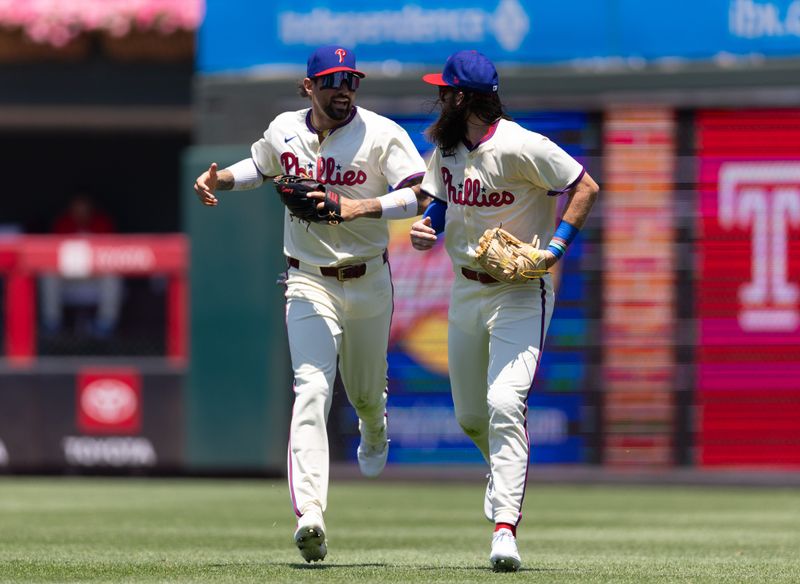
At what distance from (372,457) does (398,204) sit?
1568 millimetres

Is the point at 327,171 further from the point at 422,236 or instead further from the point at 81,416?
the point at 81,416

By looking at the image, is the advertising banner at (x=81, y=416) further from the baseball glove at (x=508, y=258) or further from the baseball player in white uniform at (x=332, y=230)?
the baseball glove at (x=508, y=258)

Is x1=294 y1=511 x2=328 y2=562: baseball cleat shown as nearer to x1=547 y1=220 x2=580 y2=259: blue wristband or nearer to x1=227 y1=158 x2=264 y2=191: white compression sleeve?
x1=547 y1=220 x2=580 y2=259: blue wristband

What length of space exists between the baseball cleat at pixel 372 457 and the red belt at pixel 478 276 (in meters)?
1.35

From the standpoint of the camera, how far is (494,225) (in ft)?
25.0

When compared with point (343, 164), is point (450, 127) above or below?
above

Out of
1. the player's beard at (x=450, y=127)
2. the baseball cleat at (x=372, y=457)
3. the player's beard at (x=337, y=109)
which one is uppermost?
the player's beard at (x=337, y=109)

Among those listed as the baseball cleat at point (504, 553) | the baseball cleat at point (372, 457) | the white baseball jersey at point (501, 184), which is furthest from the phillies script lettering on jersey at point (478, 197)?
the baseball cleat at point (372, 457)

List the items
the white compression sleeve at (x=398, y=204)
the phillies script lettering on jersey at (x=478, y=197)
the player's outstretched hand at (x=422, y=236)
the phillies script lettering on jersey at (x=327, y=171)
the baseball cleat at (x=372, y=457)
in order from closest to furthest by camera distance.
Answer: the player's outstretched hand at (x=422, y=236), the phillies script lettering on jersey at (x=478, y=197), the white compression sleeve at (x=398, y=204), the phillies script lettering on jersey at (x=327, y=171), the baseball cleat at (x=372, y=457)

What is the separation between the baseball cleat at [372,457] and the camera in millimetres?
8719

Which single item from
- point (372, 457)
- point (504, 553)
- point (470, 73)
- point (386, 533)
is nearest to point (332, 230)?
point (470, 73)

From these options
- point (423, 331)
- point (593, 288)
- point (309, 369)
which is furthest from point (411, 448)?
point (309, 369)

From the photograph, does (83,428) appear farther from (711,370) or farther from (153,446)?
(711,370)

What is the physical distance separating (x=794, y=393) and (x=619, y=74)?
2.67 metres
